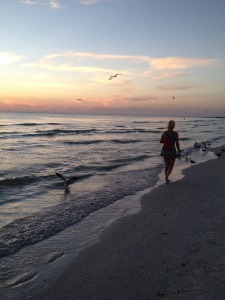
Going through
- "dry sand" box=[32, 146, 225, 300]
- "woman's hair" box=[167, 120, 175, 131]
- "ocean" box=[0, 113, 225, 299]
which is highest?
"woman's hair" box=[167, 120, 175, 131]

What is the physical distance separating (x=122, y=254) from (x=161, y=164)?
11255mm

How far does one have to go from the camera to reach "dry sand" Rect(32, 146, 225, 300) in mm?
3600

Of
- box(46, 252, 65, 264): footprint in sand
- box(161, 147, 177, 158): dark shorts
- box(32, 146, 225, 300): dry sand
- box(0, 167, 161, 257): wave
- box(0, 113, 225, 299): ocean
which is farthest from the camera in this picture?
box(161, 147, 177, 158): dark shorts

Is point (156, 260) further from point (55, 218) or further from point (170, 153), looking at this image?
point (170, 153)

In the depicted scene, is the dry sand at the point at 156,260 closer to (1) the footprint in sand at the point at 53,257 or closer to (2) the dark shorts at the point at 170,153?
(1) the footprint in sand at the point at 53,257

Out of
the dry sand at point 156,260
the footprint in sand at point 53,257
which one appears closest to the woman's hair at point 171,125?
the dry sand at point 156,260

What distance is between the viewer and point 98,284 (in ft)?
12.7

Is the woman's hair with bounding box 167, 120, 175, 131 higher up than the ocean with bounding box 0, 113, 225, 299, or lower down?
higher up

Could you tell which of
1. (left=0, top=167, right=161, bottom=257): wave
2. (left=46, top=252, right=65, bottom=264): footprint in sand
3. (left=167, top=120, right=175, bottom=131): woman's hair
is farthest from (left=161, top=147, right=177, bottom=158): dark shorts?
(left=46, top=252, right=65, bottom=264): footprint in sand

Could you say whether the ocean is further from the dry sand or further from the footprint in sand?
the dry sand

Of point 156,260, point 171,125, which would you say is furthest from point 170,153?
point 156,260

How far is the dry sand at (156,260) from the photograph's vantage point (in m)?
3.60

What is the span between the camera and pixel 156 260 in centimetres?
437

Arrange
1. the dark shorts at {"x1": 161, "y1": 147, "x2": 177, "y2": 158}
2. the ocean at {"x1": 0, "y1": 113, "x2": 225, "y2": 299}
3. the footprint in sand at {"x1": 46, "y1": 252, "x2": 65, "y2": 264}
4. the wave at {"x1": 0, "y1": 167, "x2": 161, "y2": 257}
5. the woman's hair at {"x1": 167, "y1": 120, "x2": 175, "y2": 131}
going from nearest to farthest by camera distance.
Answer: the ocean at {"x1": 0, "y1": 113, "x2": 225, "y2": 299}
the footprint in sand at {"x1": 46, "y1": 252, "x2": 65, "y2": 264}
the wave at {"x1": 0, "y1": 167, "x2": 161, "y2": 257}
the woman's hair at {"x1": 167, "y1": 120, "x2": 175, "y2": 131}
the dark shorts at {"x1": 161, "y1": 147, "x2": 177, "y2": 158}
